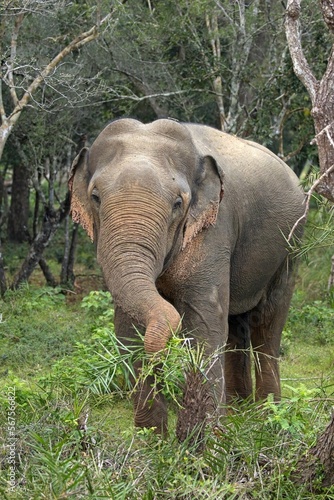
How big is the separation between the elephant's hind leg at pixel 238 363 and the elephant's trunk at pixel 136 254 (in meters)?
2.34

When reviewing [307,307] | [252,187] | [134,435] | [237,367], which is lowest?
[307,307]

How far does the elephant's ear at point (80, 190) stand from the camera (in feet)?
21.8

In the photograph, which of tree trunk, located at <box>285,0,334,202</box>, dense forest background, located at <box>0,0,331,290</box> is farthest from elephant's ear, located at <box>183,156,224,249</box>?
dense forest background, located at <box>0,0,331,290</box>

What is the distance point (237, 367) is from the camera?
27.4 feet

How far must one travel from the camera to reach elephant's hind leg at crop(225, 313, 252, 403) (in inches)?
327

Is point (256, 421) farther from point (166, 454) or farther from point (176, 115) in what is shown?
point (176, 115)

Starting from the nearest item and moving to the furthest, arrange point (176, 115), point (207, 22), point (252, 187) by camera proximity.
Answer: point (252, 187) < point (207, 22) < point (176, 115)

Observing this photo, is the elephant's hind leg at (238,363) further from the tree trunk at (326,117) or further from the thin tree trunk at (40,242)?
the thin tree trunk at (40,242)

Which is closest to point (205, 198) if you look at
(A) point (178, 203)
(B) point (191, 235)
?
(B) point (191, 235)

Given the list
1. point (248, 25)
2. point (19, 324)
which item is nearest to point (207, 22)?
point (248, 25)

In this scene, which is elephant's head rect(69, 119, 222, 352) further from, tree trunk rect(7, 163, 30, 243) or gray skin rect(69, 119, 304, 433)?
tree trunk rect(7, 163, 30, 243)

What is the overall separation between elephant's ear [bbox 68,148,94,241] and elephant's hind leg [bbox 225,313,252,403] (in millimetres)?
2061

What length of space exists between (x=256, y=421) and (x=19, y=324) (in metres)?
5.81

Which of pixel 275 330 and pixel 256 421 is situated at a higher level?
pixel 256 421
